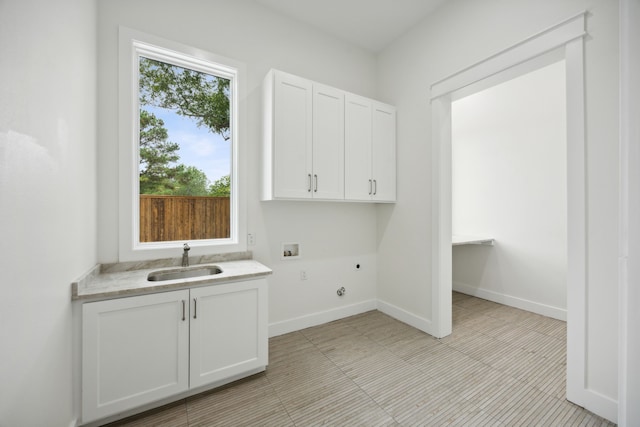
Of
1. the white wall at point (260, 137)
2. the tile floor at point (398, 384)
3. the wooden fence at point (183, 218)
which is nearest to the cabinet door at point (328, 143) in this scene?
the white wall at point (260, 137)

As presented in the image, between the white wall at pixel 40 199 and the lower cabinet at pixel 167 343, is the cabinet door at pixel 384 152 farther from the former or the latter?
the white wall at pixel 40 199

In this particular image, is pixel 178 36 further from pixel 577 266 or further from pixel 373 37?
pixel 577 266

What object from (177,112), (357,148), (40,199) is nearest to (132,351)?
(40,199)

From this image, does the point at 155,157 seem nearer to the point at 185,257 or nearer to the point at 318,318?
the point at 185,257

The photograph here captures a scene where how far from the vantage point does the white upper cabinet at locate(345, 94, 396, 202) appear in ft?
9.16

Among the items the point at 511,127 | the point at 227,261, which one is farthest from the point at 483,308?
the point at 227,261

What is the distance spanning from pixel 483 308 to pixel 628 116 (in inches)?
108

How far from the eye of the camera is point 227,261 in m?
2.39

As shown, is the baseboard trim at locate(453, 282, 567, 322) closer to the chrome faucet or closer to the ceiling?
the ceiling

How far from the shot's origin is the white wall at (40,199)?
0.91 metres

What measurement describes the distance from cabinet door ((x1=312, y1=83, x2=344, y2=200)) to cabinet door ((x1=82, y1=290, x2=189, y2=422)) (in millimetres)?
1504

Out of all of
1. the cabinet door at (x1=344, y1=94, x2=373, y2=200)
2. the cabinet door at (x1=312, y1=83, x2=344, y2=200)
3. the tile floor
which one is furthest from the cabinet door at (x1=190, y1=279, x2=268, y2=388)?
the cabinet door at (x1=344, y1=94, x2=373, y2=200)

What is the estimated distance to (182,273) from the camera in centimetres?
217

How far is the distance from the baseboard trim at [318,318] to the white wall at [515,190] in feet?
A: 5.89
